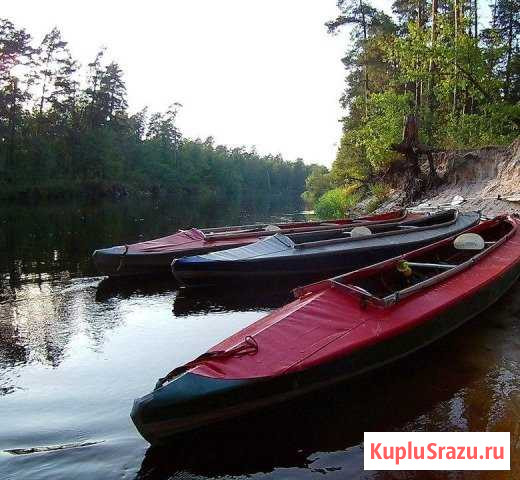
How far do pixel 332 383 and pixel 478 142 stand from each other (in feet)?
62.1

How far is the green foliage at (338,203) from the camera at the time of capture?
26.4 meters

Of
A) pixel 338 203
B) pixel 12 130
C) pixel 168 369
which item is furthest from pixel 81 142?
pixel 168 369

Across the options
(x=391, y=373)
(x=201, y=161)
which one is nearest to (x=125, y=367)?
(x=391, y=373)

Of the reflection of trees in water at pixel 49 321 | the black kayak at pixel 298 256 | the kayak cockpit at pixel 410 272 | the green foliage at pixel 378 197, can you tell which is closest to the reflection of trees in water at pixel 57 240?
the reflection of trees in water at pixel 49 321

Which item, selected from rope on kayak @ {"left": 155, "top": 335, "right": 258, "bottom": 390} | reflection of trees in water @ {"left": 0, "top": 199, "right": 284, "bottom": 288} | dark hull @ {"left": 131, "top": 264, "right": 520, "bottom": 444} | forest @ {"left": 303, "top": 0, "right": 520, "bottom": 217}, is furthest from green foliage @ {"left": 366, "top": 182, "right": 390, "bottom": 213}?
rope on kayak @ {"left": 155, "top": 335, "right": 258, "bottom": 390}

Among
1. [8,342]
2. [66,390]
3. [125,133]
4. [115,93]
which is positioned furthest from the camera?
[125,133]

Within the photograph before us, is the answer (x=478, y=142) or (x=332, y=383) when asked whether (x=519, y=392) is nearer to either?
(x=332, y=383)

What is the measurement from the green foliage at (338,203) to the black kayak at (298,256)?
14.6m

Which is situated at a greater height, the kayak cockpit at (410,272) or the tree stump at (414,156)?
the tree stump at (414,156)

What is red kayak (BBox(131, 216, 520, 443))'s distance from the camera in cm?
377

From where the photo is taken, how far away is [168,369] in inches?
227

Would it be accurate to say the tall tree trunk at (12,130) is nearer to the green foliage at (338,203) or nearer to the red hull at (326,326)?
the green foliage at (338,203)

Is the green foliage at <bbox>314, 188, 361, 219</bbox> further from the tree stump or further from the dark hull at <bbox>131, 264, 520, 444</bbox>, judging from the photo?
the dark hull at <bbox>131, 264, 520, 444</bbox>

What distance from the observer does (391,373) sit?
5.25 meters
